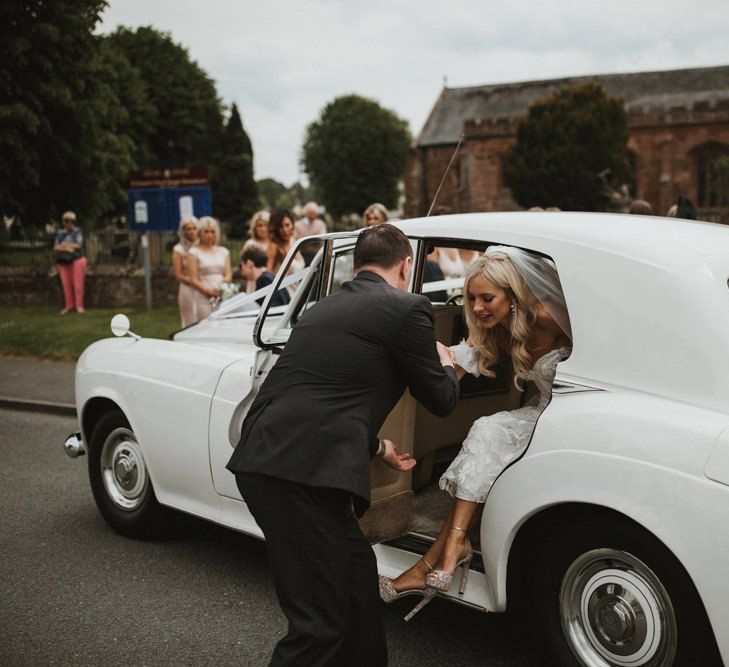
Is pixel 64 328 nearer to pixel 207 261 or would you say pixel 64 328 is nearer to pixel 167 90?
pixel 207 261

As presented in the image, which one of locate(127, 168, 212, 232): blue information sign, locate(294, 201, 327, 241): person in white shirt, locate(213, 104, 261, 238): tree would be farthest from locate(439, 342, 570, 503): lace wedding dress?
locate(213, 104, 261, 238): tree

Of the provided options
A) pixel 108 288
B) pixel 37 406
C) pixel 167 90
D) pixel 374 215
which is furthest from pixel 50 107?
pixel 167 90

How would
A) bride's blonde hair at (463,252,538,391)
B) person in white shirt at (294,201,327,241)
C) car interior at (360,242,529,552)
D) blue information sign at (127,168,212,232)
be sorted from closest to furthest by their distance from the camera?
bride's blonde hair at (463,252,538,391) → car interior at (360,242,529,552) → person in white shirt at (294,201,327,241) → blue information sign at (127,168,212,232)

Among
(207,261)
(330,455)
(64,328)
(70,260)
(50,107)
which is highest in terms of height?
(50,107)

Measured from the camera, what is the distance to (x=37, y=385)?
10.4m

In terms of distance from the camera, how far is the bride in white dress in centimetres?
325

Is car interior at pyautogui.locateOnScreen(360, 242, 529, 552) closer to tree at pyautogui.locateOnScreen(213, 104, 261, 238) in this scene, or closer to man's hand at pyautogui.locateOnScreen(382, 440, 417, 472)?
man's hand at pyautogui.locateOnScreen(382, 440, 417, 472)

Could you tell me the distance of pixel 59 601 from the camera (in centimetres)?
421

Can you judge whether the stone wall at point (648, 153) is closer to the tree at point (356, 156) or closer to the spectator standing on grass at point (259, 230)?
the tree at point (356, 156)

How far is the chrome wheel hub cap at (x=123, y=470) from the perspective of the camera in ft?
16.2

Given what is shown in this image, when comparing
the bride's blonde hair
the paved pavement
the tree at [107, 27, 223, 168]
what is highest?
the tree at [107, 27, 223, 168]

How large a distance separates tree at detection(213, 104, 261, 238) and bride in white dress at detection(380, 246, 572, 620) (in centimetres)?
5305

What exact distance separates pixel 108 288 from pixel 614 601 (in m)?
17.2

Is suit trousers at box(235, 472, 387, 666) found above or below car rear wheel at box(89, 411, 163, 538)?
above
